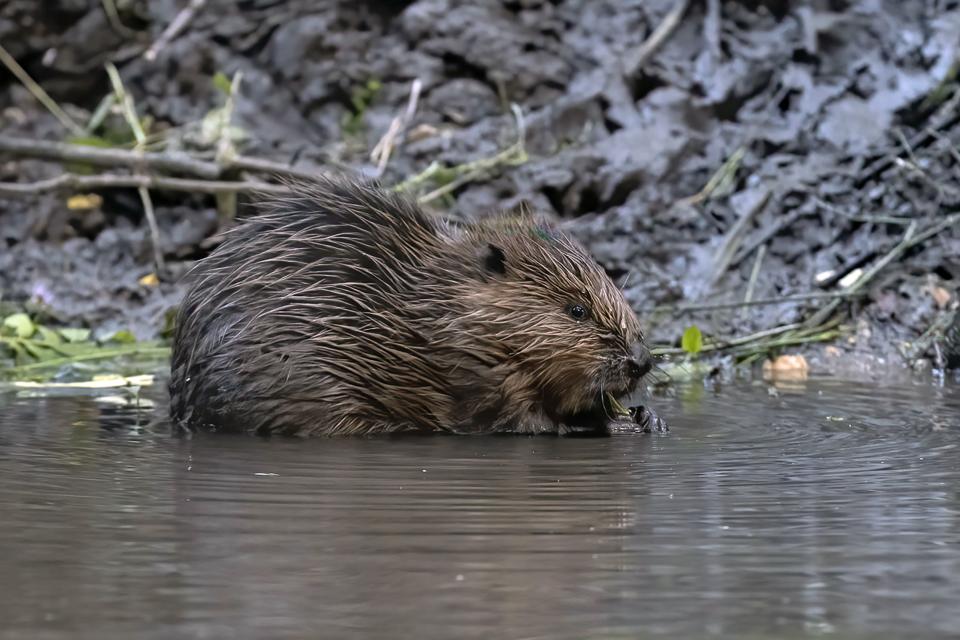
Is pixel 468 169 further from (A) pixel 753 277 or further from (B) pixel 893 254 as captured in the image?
(B) pixel 893 254

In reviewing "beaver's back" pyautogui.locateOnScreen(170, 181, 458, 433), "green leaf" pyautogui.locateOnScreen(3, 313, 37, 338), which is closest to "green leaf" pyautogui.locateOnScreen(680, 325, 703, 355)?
"beaver's back" pyautogui.locateOnScreen(170, 181, 458, 433)

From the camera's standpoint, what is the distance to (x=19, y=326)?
6.95 metres

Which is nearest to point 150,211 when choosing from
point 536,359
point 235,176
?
point 235,176

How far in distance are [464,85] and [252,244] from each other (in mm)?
4109

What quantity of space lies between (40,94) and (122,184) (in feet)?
3.99

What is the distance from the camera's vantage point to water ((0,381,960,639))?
253cm

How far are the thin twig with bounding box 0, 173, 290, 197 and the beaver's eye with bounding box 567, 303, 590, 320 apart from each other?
3054 millimetres

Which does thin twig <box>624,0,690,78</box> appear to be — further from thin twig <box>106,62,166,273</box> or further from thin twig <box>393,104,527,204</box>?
thin twig <box>106,62,166,273</box>

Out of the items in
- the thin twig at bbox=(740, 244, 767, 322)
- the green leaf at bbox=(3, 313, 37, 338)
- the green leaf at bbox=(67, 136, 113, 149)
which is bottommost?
the green leaf at bbox=(3, 313, 37, 338)

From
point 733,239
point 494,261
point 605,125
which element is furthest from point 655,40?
point 494,261

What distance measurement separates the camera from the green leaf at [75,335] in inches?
277

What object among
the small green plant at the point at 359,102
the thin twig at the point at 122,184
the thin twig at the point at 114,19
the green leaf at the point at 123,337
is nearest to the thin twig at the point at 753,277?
the thin twig at the point at 122,184

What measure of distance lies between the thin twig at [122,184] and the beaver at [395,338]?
8.70ft

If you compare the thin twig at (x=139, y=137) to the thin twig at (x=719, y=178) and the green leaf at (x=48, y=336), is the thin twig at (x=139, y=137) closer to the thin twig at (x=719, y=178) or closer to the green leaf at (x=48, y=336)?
the green leaf at (x=48, y=336)
